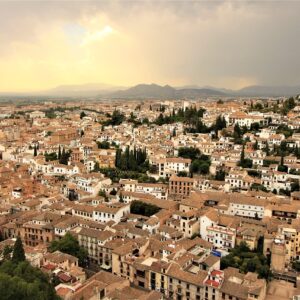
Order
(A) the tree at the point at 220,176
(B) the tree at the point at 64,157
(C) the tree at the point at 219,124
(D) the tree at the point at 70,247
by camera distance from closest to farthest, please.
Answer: (D) the tree at the point at 70,247, (A) the tree at the point at 220,176, (B) the tree at the point at 64,157, (C) the tree at the point at 219,124

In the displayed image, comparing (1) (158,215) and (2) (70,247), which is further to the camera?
(1) (158,215)

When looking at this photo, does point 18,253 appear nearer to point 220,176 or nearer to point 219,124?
point 220,176

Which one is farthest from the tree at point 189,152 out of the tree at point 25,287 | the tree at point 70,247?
the tree at point 25,287

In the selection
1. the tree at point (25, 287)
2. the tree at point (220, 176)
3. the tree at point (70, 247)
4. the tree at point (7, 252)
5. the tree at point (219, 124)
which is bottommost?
the tree at point (70, 247)

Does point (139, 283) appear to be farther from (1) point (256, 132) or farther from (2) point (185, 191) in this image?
(1) point (256, 132)

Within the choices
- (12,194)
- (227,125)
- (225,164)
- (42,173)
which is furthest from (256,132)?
(12,194)

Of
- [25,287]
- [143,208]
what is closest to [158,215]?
[143,208]

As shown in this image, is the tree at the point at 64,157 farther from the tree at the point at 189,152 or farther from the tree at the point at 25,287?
the tree at the point at 25,287

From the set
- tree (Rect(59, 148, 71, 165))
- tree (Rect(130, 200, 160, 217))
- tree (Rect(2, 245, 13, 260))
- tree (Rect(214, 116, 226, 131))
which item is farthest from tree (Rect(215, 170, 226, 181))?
tree (Rect(2, 245, 13, 260))

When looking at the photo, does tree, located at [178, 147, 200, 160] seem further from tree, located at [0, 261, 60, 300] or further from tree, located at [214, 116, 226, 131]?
tree, located at [0, 261, 60, 300]
